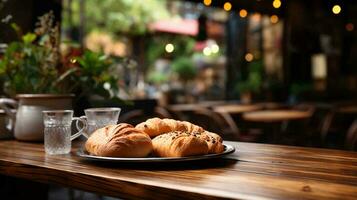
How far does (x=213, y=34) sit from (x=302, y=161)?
436 inches

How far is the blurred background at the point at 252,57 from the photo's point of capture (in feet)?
15.7

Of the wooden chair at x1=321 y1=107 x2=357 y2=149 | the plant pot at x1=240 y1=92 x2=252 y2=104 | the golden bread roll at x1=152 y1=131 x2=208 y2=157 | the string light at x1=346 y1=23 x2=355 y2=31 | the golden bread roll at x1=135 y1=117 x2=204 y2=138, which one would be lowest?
the wooden chair at x1=321 y1=107 x2=357 y2=149

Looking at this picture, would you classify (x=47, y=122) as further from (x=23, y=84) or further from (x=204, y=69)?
(x=204, y=69)

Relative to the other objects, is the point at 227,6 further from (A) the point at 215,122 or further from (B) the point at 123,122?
(B) the point at 123,122

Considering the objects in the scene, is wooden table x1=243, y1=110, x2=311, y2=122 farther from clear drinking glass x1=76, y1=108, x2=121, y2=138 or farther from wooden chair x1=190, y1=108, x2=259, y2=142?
clear drinking glass x1=76, y1=108, x2=121, y2=138

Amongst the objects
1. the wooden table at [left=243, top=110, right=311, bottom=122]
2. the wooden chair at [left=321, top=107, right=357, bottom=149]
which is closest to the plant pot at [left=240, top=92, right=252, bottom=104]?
the wooden chair at [left=321, top=107, right=357, bottom=149]

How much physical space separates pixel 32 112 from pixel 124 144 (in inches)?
29.4

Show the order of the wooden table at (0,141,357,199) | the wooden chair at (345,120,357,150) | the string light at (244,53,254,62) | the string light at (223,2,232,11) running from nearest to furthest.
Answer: the wooden table at (0,141,357,199), the wooden chair at (345,120,357,150), the string light at (223,2,232,11), the string light at (244,53,254,62)

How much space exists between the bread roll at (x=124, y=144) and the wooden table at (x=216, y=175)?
3cm

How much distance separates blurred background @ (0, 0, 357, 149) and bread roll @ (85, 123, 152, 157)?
1128mm

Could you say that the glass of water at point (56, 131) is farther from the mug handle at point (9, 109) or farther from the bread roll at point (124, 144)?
the mug handle at point (9, 109)

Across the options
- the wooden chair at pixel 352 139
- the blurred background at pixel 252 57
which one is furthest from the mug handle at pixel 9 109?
the wooden chair at pixel 352 139

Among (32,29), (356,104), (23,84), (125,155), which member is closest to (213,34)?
(356,104)

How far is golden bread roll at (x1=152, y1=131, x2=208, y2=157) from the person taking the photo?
1139 millimetres
